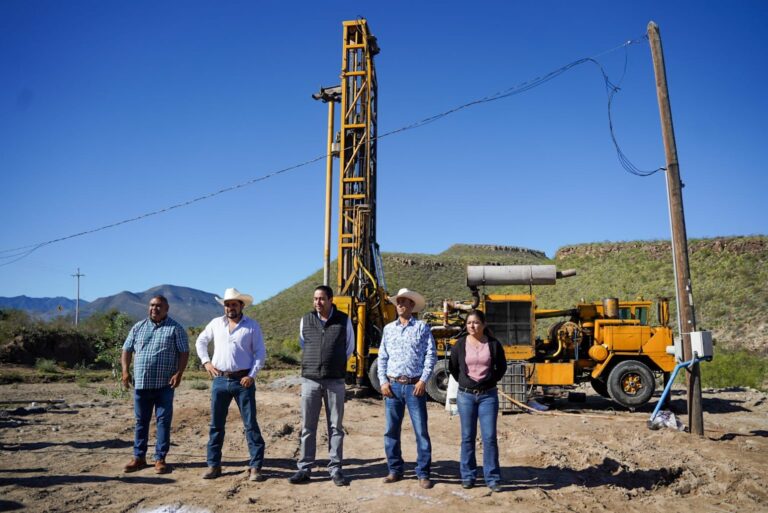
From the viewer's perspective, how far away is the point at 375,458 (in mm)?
6934

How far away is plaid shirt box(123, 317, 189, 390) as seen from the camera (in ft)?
19.6

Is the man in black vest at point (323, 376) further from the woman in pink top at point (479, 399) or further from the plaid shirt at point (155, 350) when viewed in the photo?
the plaid shirt at point (155, 350)

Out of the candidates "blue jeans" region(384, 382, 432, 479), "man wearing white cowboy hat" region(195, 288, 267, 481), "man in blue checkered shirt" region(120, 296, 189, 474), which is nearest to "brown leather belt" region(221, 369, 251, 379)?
"man wearing white cowboy hat" region(195, 288, 267, 481)

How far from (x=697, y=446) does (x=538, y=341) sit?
5.21 meters

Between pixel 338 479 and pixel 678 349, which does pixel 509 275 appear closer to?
pixel 678 349

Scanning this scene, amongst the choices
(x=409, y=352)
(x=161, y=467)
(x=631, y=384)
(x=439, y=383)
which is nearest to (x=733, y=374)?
(x=631, y=384)

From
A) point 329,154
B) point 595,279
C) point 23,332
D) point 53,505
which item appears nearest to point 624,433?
point 53,505

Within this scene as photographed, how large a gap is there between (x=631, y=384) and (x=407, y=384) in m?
7.68

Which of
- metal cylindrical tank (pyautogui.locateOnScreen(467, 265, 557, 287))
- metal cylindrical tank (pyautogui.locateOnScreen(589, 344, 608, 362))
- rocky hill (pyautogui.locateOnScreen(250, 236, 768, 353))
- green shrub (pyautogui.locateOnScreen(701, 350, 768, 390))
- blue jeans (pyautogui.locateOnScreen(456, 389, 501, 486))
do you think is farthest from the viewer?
rocky hill (pyautogui.locateOnScreen(250, 236, 768, 353))

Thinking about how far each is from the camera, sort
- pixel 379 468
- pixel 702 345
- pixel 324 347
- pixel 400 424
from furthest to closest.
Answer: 1. pixel 702 345
2. pixel 379 468
3. pixel 324 347
4. pixel 400 424

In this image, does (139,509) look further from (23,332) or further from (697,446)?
(23,332)

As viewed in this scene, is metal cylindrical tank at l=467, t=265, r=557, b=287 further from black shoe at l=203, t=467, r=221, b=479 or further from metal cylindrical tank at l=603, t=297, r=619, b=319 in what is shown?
black shoe at l=203, t=467, r=221, b=479

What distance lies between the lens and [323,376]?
569 centimetres

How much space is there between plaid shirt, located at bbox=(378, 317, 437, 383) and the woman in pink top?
35 cm
